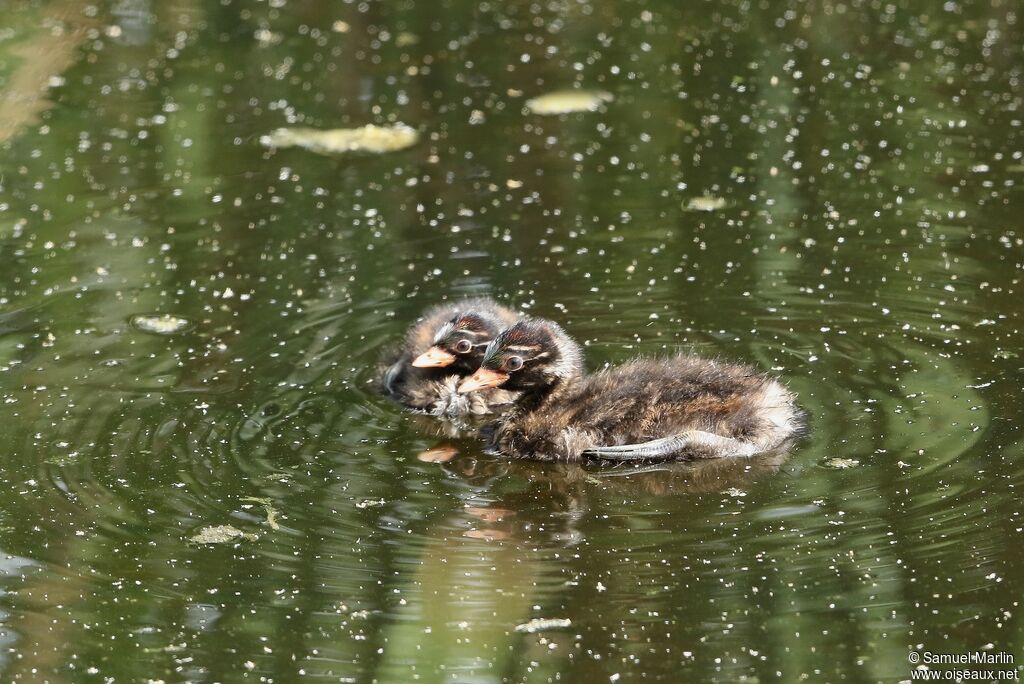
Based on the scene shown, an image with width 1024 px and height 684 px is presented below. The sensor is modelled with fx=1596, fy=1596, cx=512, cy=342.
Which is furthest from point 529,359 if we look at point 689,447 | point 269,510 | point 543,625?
point 543,625

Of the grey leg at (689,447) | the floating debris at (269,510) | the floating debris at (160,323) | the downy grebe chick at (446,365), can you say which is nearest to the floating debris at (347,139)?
the floating debris at (160,323)

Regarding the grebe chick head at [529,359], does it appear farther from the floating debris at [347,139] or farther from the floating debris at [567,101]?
the floating debris at [567,101]

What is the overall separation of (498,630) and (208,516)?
137cm

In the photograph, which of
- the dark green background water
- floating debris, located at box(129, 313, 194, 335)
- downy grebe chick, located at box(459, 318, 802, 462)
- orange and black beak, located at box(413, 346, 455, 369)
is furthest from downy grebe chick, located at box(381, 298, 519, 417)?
floating debris, located at box(129, 313, 194, 335)

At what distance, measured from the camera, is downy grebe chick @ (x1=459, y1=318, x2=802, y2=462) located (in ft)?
20.8

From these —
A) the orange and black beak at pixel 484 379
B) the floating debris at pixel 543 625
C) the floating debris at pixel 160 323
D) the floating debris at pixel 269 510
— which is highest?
the floating debris at pixel 543 625

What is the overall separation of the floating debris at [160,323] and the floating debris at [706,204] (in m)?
3.01

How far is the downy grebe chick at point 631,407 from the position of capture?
20.8 ft

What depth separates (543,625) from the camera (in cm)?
504

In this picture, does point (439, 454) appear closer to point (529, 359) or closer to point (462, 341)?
point (529, 359)

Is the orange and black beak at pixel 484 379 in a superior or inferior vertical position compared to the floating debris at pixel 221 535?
inferior

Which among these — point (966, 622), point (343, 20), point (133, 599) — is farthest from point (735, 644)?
point (343, 20)

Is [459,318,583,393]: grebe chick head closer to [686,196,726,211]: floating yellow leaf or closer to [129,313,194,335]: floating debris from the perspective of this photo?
[129,313,194,335]: floating debris

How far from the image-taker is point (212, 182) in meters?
9.88
